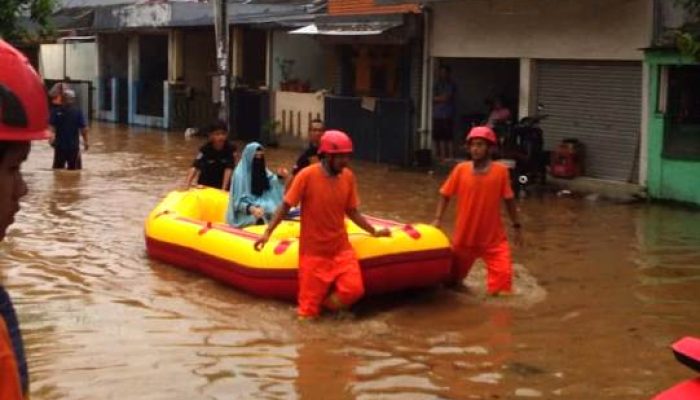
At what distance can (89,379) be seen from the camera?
21.1 feet

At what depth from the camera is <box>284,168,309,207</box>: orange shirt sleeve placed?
25.9ft

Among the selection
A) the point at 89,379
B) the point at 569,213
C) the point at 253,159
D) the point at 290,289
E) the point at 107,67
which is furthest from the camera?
the point at 107,67

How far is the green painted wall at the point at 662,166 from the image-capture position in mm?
14578

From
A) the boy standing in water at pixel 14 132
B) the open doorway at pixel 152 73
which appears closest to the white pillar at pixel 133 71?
the open doorway at pixel 152 73

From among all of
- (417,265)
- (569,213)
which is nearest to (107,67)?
(569,213)

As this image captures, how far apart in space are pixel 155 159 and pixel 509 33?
7864mm

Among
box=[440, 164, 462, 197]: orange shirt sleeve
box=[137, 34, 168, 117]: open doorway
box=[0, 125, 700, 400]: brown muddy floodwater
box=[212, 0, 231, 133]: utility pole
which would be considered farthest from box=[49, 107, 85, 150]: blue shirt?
box=[137, 34, 168, 117]: open doorway

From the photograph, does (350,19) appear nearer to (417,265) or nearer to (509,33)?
(509,33)

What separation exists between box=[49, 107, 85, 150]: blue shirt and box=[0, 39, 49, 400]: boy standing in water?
1604 centimetres

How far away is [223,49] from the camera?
24.2 m

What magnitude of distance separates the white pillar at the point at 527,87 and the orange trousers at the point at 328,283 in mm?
10364

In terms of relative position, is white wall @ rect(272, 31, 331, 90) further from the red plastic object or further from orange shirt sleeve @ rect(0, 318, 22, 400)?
orange shirt sleeve @ rect(0, 318, 22, 400)

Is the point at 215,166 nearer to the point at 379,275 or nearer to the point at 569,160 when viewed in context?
the point at 379,275

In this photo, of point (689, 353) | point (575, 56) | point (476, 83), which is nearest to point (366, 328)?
point (689, 353)
